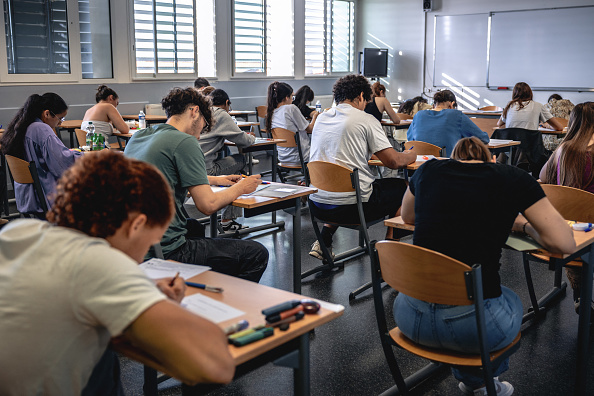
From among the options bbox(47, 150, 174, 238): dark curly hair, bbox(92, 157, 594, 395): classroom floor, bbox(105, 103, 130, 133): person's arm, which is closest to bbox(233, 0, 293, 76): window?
bbox(105, 103, 130, 133): person's arm

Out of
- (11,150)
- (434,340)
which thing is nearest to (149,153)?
(434,340)

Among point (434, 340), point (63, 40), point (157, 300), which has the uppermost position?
point (63, 40)

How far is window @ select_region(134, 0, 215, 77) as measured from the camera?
865cm

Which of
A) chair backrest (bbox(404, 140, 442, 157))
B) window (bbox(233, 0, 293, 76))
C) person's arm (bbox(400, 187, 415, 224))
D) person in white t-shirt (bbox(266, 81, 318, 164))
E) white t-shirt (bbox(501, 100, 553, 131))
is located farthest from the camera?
window (bbox(233, 0, 293, 76))

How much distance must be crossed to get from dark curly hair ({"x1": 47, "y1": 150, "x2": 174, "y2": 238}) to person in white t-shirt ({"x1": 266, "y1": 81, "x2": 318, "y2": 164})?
5.10 meters

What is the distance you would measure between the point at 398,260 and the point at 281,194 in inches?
51.0

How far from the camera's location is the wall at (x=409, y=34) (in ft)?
37.1

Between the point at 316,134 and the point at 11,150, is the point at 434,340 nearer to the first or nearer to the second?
the point at 316,134

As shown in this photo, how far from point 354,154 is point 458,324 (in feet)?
6.89

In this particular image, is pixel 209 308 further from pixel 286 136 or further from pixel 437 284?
pixel 286 136

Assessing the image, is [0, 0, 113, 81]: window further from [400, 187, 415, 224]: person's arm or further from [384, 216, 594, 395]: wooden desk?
[384, 216, 594, 395]: wooden desk

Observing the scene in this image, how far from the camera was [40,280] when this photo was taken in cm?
110

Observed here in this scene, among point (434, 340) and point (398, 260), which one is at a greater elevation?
point (398, 260)

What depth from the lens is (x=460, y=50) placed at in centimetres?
1149
